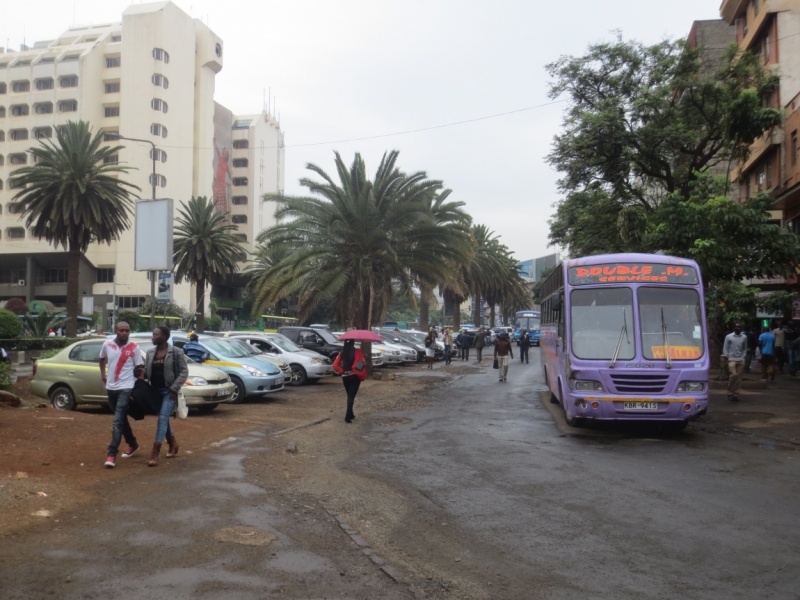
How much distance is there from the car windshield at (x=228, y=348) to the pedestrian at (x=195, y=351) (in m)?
0.40

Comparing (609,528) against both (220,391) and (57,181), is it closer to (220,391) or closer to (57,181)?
(220,391)

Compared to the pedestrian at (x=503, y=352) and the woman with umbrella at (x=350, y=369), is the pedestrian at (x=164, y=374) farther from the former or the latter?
the pedestrian at (x=503, y=352)

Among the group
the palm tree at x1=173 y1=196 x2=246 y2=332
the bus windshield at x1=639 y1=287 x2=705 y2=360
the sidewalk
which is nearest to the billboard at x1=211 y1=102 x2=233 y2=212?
the palm tree at x1=173 y1=196 x2=246 y2=332

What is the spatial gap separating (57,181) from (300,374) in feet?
65.1

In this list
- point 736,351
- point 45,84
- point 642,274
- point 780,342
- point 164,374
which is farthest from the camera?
point 45,84

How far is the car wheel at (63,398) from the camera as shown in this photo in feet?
46.8

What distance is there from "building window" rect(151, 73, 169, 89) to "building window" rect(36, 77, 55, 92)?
32.8ft

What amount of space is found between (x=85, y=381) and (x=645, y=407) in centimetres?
1026

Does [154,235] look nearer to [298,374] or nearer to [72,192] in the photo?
[298,374]

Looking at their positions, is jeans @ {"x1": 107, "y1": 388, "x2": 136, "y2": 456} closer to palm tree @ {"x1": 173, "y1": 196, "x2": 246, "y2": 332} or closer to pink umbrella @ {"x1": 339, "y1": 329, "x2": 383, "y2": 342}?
pink umbrella @ {"x1": 339, "y1": 329, "x2": 383, "y2": 342}

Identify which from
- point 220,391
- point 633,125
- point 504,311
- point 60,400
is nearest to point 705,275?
point 633,125

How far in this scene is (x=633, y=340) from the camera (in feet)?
39.6

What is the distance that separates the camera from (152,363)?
8.83m

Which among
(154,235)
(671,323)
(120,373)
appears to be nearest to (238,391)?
(154,235)
